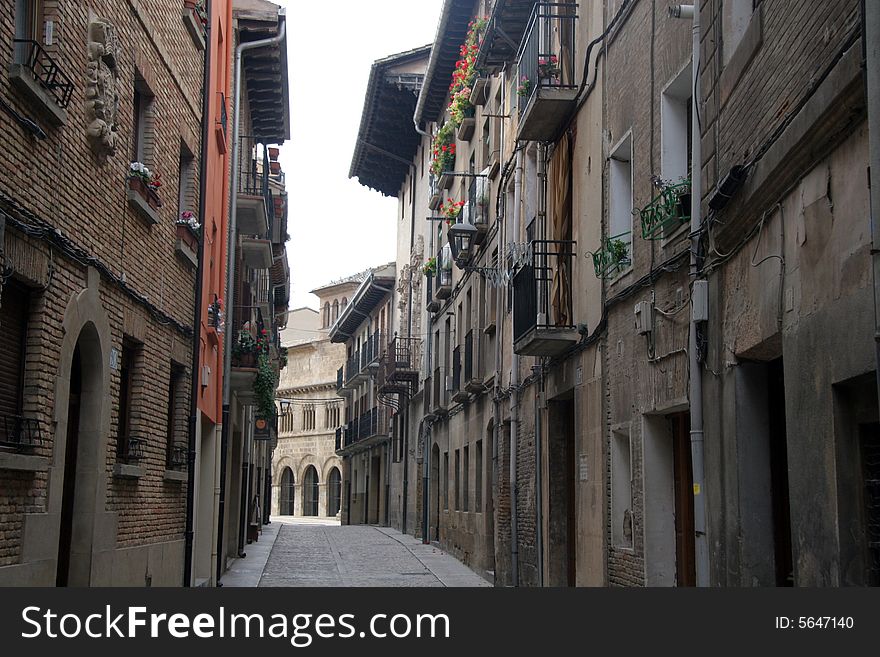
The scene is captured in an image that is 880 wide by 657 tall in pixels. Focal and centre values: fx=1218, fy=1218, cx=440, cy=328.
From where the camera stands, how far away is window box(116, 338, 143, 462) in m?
12.1

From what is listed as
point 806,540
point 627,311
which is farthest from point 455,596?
point 627,311

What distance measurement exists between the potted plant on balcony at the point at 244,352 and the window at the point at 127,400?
7.21 metres

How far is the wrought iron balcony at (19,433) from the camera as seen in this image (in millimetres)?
8523

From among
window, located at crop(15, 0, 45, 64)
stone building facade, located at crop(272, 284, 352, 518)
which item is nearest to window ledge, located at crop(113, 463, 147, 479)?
window, located at crop(15, 0, 45, 64)

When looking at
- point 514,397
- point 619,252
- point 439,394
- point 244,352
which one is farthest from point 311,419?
point 619,252

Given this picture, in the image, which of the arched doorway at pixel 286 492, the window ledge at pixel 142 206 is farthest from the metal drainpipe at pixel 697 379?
the arched doorway at pixel 286 492

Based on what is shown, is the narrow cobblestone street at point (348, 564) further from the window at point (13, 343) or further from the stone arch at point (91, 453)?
the window at point (13, 343)

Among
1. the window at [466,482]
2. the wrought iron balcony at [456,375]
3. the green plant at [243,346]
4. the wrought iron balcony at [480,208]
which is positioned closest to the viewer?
the green plant at [243,346]

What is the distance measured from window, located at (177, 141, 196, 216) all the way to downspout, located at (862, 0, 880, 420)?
34.1ft

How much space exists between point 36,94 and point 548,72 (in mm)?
7525

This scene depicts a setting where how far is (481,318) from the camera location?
22.1 metres

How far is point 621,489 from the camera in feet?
39.4

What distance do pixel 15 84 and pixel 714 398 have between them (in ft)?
17.7

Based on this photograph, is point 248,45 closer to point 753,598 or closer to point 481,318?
point 481,318
